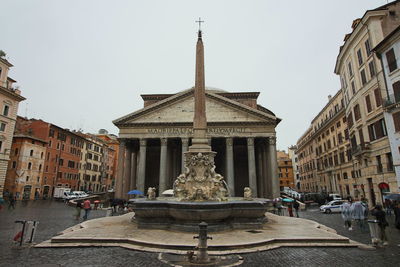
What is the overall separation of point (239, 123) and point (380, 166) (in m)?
14.1

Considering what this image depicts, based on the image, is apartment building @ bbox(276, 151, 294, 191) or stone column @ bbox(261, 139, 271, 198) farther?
apartment building @ bbox(276, 151, 294, 191)

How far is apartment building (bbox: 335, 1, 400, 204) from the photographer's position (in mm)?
20406

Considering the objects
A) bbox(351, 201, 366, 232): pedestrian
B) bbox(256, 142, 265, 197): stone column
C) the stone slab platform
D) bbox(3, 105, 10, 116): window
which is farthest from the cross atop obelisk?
bbox(3, 105, 10, 116): window

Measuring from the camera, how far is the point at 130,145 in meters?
32.7

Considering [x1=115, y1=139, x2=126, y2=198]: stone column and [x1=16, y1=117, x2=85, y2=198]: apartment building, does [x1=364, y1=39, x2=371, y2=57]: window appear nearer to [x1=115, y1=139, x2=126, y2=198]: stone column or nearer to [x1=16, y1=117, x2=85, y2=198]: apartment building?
[x1=115, y1=139, x2=126, y2=198]: stone column

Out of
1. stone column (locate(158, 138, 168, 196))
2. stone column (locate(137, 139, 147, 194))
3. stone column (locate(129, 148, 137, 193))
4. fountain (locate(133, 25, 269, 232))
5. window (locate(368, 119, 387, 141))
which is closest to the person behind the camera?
fountain (locate(133, 25, 269, 232))

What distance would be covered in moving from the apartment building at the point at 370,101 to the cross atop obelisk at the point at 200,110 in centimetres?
1606

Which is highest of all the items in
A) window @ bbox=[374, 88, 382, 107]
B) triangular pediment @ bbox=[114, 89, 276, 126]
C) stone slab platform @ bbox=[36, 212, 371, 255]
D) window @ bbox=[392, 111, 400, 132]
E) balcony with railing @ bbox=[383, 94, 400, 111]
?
triangular pediment @ bbox=[114, 89, 276, 126]

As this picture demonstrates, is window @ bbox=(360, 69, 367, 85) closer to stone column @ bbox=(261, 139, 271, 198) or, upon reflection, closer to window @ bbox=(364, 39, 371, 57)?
window @ bbox=(364, 39, 371, 57)

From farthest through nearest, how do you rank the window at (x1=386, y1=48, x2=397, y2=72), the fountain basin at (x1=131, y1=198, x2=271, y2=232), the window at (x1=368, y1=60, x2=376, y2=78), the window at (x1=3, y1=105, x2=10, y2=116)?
the window at (x1=3, y1=105, x2=10, y2=116), the window at (x1=368, y1=60, x2=376, y2=78), the window at (x1=386, y1=48, x2=397, y2=72), the fountain basin at (x1=131, y1=198, x2=271, y2=232)

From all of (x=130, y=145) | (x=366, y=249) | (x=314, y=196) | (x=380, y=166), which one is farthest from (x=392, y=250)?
(x=314, y=196)

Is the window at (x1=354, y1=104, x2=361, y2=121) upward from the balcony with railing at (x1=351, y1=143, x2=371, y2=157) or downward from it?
upward

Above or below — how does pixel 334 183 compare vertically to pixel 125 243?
above

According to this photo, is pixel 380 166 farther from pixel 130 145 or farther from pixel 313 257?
pixel 130 145
